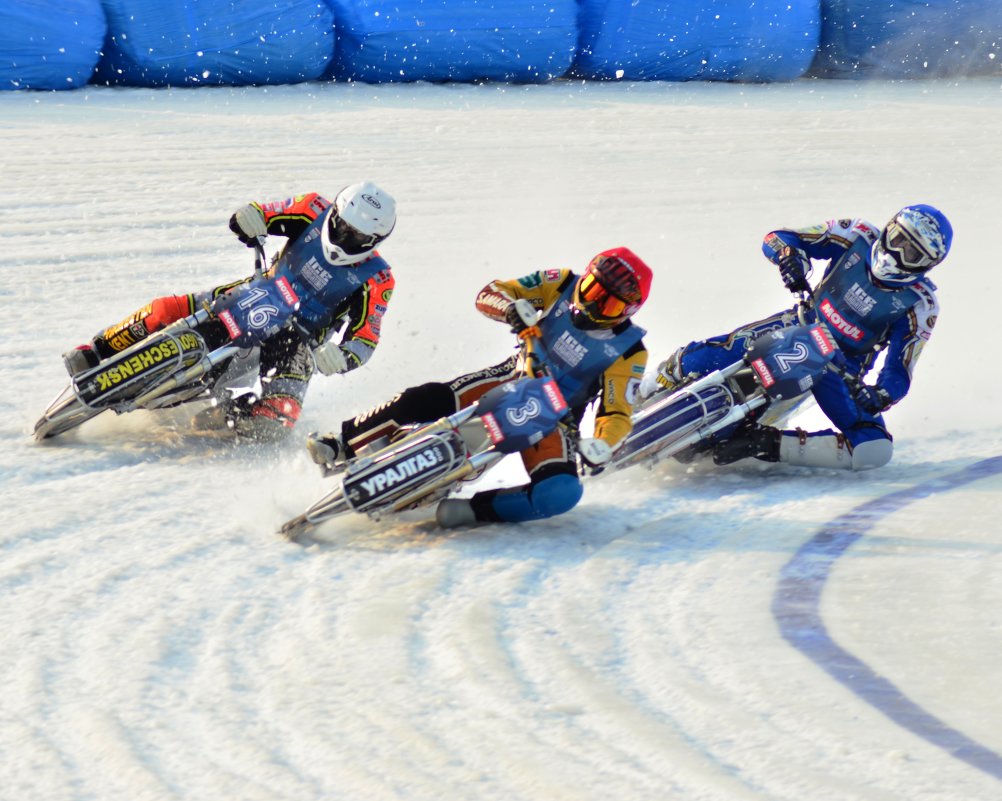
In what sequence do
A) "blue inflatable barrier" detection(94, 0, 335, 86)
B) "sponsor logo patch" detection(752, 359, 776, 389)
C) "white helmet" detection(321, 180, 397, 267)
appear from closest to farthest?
"white helmet" detection(321, 180, 397, 267) → "sponsor logo patch" detection(752, 359, 776, 389) → "blue inflatable barrier" detection(94, 0, 335, 86)

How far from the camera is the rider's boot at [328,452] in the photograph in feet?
21.4

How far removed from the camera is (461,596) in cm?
570

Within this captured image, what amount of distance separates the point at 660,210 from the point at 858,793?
9.45 m

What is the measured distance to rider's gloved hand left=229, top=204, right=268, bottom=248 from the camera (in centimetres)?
737

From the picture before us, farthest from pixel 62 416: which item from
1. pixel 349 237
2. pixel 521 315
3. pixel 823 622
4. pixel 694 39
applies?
pixel 694 39

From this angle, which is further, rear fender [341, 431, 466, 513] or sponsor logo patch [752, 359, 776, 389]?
Result: sponsor logo patch [752, 359, 776, 389]

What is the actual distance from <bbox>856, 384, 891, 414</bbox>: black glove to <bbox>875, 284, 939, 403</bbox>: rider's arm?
0.07m

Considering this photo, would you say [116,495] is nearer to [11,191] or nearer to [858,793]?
[858,793]

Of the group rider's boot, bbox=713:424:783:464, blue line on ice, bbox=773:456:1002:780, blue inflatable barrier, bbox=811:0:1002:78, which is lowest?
blue line on ice, bbox=773:456:1002:780

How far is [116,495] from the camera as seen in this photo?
6602 millimetres

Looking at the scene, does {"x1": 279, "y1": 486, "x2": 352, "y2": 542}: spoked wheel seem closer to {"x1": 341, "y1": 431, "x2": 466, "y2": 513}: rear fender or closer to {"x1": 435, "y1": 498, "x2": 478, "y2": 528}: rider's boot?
{"x1": 341, "y1": 431, "x2": 466, "y2": 513}: rear fender

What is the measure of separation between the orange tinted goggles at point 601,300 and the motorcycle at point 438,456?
16.1 inches

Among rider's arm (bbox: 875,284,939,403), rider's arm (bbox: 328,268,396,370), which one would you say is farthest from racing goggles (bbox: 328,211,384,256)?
rider's arm (bbox: 875,284,939,403)

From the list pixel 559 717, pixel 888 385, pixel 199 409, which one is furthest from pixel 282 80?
pixel 559 717
